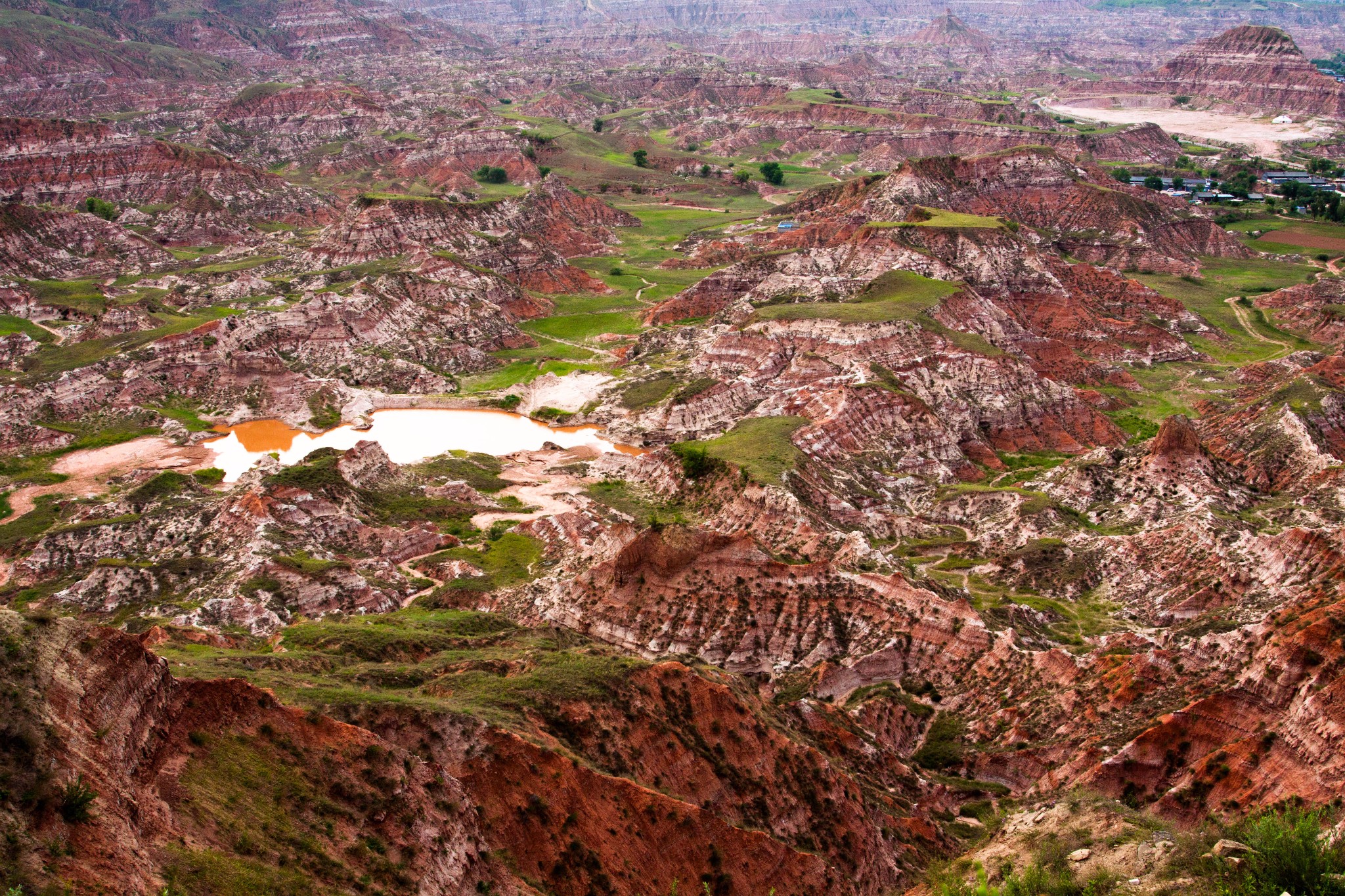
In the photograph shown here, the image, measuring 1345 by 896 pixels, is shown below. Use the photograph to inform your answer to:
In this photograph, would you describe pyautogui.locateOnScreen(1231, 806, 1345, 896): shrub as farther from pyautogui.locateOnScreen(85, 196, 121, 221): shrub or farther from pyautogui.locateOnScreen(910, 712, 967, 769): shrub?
pyautogui.locateOnScreen(85, 196, 121, 221): shrub

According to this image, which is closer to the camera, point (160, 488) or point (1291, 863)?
point (1291, 863)

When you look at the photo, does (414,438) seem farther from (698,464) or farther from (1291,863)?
(1291,863)

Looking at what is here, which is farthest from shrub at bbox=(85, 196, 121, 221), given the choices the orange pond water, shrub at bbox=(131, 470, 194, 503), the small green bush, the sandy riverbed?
the small green bush

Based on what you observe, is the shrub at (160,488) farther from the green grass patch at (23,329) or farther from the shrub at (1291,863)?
the shrub at (1291,863)

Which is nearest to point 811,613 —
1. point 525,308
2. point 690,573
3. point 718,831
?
point 690,573

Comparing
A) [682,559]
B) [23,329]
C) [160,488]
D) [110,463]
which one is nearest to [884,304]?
[682,559]
